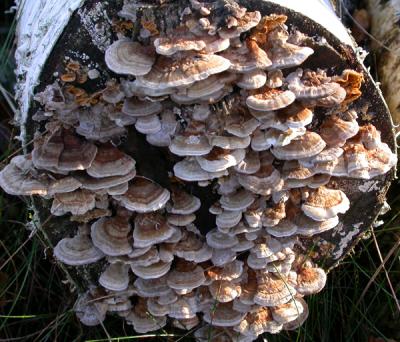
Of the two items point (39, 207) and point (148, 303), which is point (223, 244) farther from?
point (39, 207)

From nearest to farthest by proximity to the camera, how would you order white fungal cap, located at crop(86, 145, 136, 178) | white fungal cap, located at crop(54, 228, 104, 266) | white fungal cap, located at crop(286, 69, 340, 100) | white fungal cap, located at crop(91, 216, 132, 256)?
white fungal cap, located at crop(286, 69, 340, 100) → white fungal cap, located at crop(86, 145, 136, 178) → white fungal cap, located at crop(91, 216, 132, 256) → white fungal cap, located at crop(54, 228, 104, 266)

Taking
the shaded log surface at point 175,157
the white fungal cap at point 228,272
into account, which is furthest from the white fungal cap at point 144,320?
the white fungal cap at point 228,272

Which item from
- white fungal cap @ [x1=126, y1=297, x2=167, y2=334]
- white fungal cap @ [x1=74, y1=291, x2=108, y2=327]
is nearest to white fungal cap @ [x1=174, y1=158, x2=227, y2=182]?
white fungal cap @ [x1=126, y1=297, x2=167, y2=334]

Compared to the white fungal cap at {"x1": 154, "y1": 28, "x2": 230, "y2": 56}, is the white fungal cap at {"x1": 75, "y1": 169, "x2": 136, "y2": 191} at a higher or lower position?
lower

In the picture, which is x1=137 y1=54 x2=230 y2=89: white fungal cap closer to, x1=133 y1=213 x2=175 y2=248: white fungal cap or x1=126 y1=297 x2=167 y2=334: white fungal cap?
x1=133 y1=213 x2=175 y2=248: white fungal cap

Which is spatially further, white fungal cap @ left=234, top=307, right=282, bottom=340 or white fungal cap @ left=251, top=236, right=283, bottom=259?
white fungal cap @ left=234, top=307, right=282, bottom=340

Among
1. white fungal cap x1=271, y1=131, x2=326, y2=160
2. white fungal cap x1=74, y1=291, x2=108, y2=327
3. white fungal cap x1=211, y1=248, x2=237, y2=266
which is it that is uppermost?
white fungal cap x1=271, y1=131, x2=326, y2=160

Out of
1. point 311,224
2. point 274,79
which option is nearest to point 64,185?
point 274,79

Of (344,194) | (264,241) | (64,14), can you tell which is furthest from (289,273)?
(64,14)
